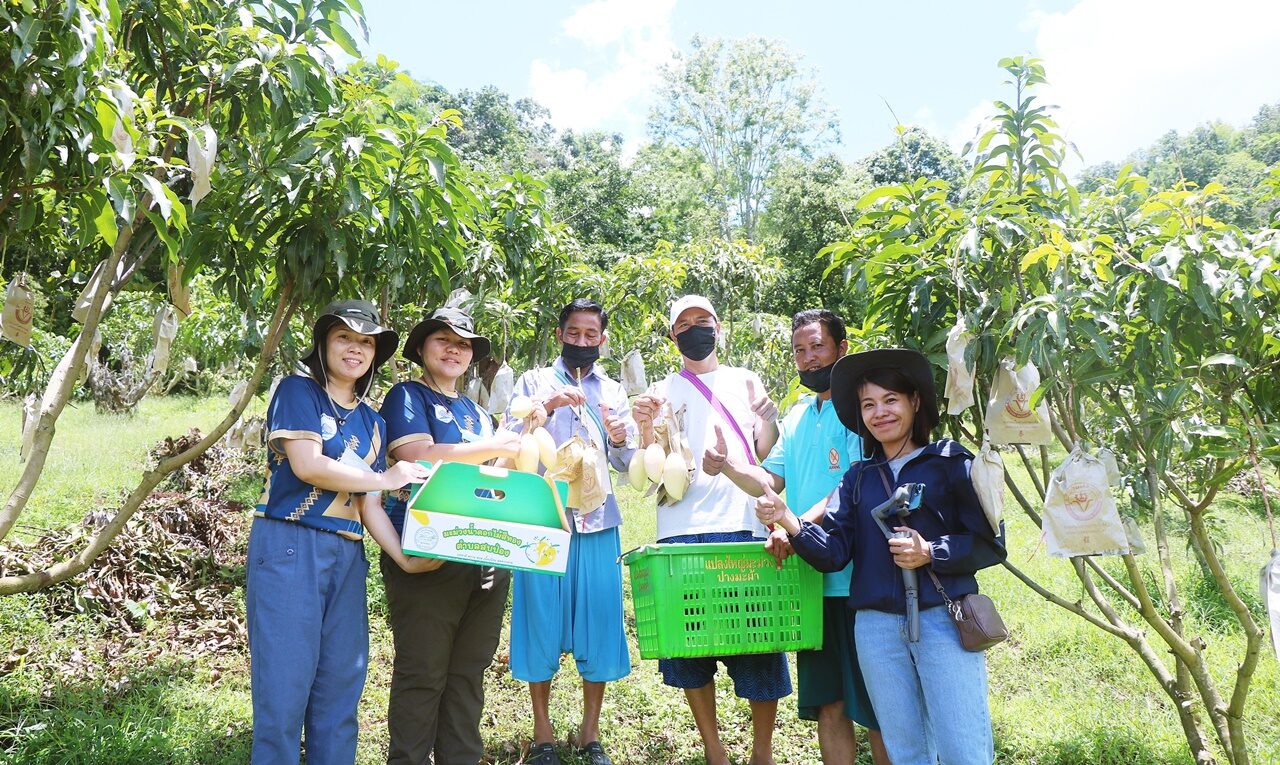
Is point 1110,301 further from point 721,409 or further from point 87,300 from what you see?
point 87,300

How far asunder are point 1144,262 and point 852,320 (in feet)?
41.3

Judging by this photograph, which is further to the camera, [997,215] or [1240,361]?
[997,215]

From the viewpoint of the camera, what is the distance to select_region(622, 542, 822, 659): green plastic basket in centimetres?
270

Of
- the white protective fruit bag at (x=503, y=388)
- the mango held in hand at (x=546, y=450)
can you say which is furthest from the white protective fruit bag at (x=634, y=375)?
the mango held in hand at (x=546, y=450)

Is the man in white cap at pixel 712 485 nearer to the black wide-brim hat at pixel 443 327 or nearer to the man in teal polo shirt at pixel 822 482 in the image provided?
the man in teal polo shirt at pixel 822 482

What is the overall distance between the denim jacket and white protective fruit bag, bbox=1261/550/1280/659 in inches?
28.4

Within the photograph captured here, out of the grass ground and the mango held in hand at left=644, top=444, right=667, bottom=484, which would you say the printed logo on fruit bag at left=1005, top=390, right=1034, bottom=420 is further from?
the mango held in hand at left=644, top=444, right=667, bottom=484

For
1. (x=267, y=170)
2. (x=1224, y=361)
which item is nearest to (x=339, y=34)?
(x=267, y=170)

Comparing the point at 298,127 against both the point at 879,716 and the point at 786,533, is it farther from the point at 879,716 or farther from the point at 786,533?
the point at 879,716

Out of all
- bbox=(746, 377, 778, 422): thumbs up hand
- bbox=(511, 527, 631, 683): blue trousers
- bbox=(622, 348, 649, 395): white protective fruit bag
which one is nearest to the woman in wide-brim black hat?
bbox=(746, 377, 778, 422): thumbs up hand

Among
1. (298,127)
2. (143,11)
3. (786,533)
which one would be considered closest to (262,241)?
(298,127)

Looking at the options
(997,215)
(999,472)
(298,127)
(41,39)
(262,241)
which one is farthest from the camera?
(262,241)

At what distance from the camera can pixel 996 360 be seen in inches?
107

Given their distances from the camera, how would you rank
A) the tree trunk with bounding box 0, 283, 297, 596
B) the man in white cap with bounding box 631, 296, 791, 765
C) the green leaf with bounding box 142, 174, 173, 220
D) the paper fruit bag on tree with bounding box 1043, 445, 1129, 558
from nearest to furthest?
the green leaf with bounding box 142, 174, 173, 220
the paper fruit bag on tree with bounding box 1043, 445, 1129, 558
the tree trunk with bounding box 0, 283, 297, 596
the man in white cap with bounding box 631, 296, 791, 765
